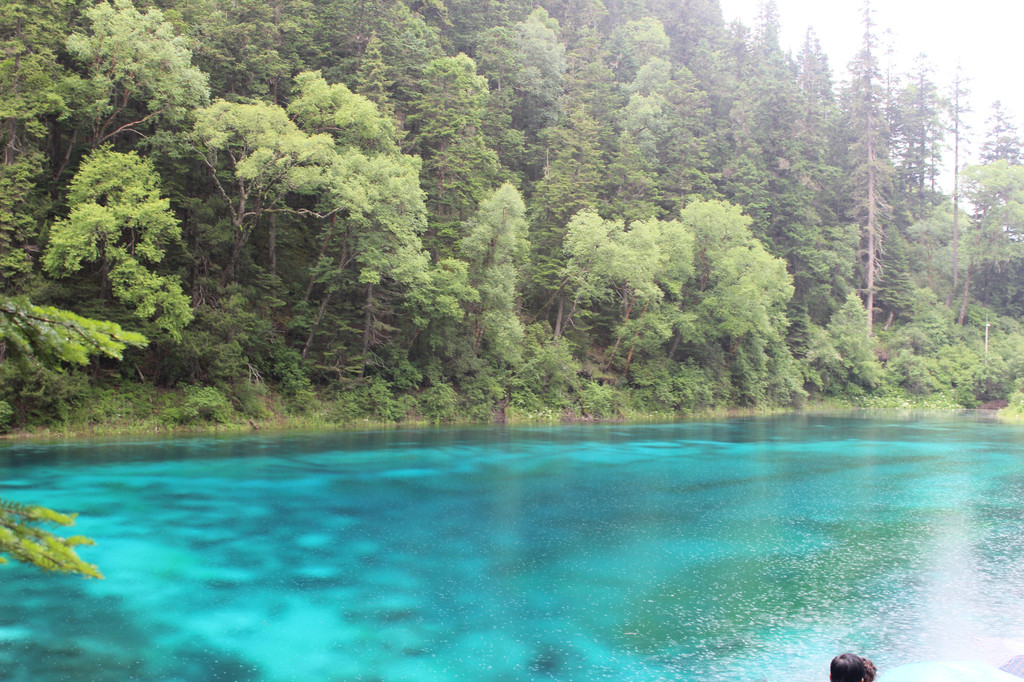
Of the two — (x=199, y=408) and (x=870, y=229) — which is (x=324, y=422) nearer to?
(x=199, y=408)

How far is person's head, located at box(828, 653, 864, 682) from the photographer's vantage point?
14.2 ft

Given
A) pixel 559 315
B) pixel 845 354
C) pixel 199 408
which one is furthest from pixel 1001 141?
pixel 199 408

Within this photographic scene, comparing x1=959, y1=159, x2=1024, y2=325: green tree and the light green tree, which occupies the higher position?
x1=959, y1=159, x2=1024, y2=325: green tree

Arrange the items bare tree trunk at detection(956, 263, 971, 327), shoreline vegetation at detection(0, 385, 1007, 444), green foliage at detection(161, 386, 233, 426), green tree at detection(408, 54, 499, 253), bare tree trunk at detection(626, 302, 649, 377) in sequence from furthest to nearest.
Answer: bare tree trunk at detection(956, 263, 971, 327) → bare tree trunk at detection(626, 302, 649, 377) → green tree at detection(408, 54, 499, 253) → green foliage at detection(161, 386, 233, 426) → shoreline vegetation at detection(0, 385, 1007, 444)

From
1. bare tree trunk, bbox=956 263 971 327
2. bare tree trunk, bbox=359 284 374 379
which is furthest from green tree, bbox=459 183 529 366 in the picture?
bare tree trunk, bbox=956 263 971 327

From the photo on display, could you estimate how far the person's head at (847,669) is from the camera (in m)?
4.32

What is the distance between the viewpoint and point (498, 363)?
3728 centimetres

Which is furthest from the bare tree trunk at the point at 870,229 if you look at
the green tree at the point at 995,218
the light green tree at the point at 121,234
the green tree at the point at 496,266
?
the light green tree at the point at 121,234

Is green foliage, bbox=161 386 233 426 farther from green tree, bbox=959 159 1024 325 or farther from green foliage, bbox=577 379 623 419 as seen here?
green tree, bbox=959 159 1024 325

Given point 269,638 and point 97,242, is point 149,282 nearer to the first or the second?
point 97,242

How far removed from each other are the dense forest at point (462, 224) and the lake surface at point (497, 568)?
4.35m

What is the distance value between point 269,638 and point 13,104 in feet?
77.6

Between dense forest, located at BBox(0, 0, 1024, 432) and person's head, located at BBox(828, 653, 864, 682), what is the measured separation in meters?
4.35

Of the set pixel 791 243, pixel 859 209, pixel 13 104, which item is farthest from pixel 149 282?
pixel 859 209
